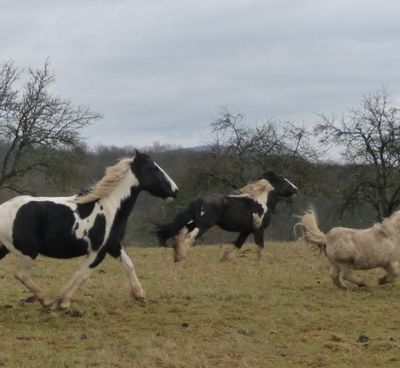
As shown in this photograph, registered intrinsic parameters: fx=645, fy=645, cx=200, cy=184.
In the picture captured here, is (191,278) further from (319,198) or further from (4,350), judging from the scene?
(319,198)

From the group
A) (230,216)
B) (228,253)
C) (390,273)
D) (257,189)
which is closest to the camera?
(390,273)

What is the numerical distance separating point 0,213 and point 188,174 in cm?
3103

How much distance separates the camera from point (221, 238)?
44312mm

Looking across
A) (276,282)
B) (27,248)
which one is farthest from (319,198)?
(27,248)

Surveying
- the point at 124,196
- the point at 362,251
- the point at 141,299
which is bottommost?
the point at 141,299

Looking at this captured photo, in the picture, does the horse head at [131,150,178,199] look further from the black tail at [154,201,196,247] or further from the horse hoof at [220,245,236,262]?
the horse hoof at [220,245,236,262]

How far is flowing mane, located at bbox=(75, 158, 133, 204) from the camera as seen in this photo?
891 cm

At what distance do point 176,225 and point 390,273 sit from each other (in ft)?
16.3

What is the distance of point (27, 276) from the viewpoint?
27.6 ft

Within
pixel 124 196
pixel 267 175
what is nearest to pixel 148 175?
pixel 124 196

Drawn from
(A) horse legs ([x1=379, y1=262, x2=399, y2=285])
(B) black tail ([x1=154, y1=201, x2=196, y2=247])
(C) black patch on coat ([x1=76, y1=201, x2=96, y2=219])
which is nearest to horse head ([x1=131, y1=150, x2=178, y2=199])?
(C) black patch on coat ([x1=76, y1=201, x2=96, y2=219])

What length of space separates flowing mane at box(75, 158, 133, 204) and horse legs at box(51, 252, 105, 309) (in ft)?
2.61

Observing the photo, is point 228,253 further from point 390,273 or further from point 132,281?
point 132,281

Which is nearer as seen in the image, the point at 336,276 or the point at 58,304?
the point at 58,304
